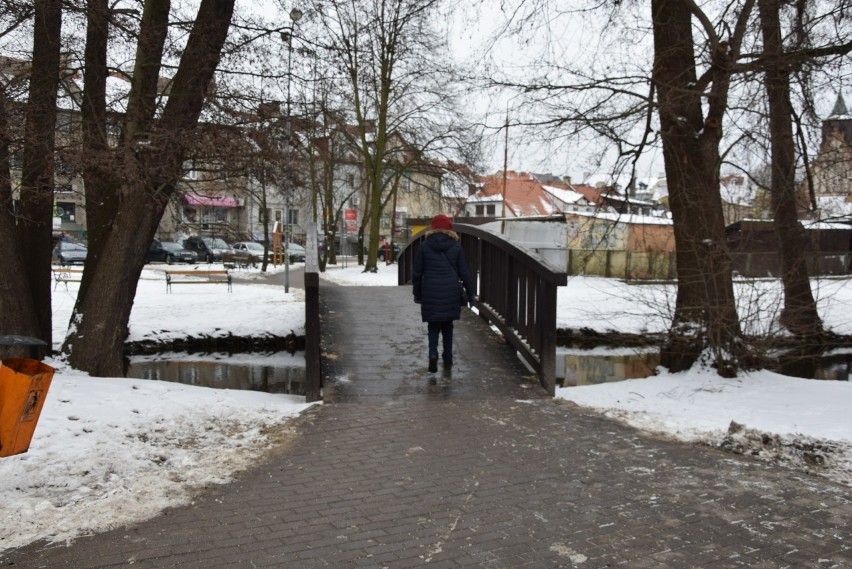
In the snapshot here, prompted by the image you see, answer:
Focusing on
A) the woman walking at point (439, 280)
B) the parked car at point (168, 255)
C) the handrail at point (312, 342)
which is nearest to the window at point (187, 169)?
the handrail at point (312, 342)

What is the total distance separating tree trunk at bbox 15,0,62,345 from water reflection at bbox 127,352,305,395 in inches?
124

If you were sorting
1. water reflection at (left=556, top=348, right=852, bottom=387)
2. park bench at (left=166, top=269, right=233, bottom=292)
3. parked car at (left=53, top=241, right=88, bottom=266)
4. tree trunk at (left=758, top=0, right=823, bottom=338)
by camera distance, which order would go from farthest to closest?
parked car at (left=53, top=241, right=88, bottom=266) < park bench at (left=166, top=269, right=233, bottom=292) < water reflection at (left=556, top=348, right=852, bottom=387) < tree trunk at (left=758, top=0, right=823, bottom=338)

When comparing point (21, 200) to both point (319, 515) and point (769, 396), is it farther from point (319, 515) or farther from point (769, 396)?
point (769, 396)

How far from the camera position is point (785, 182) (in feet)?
27.2

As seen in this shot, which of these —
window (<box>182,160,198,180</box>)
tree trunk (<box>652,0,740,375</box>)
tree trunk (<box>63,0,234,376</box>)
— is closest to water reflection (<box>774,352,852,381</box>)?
tree trunk (<box>652,0,740,375</box>)

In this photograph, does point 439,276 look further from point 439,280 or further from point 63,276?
point 63,276

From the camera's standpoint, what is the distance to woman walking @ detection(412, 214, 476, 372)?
7.32 m

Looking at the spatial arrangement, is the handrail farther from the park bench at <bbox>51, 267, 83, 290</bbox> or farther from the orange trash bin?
the park bench at <bbox>51, 267, 83, 290</bbox>

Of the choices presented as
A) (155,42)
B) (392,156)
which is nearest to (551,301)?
(155,42)

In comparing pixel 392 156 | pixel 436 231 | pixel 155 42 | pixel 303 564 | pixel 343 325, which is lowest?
pixel 303 564

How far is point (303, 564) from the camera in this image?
339 cm

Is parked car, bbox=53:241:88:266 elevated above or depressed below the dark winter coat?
above

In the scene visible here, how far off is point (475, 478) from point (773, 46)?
20.2 ft

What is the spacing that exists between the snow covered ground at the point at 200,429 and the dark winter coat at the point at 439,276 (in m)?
1.45
